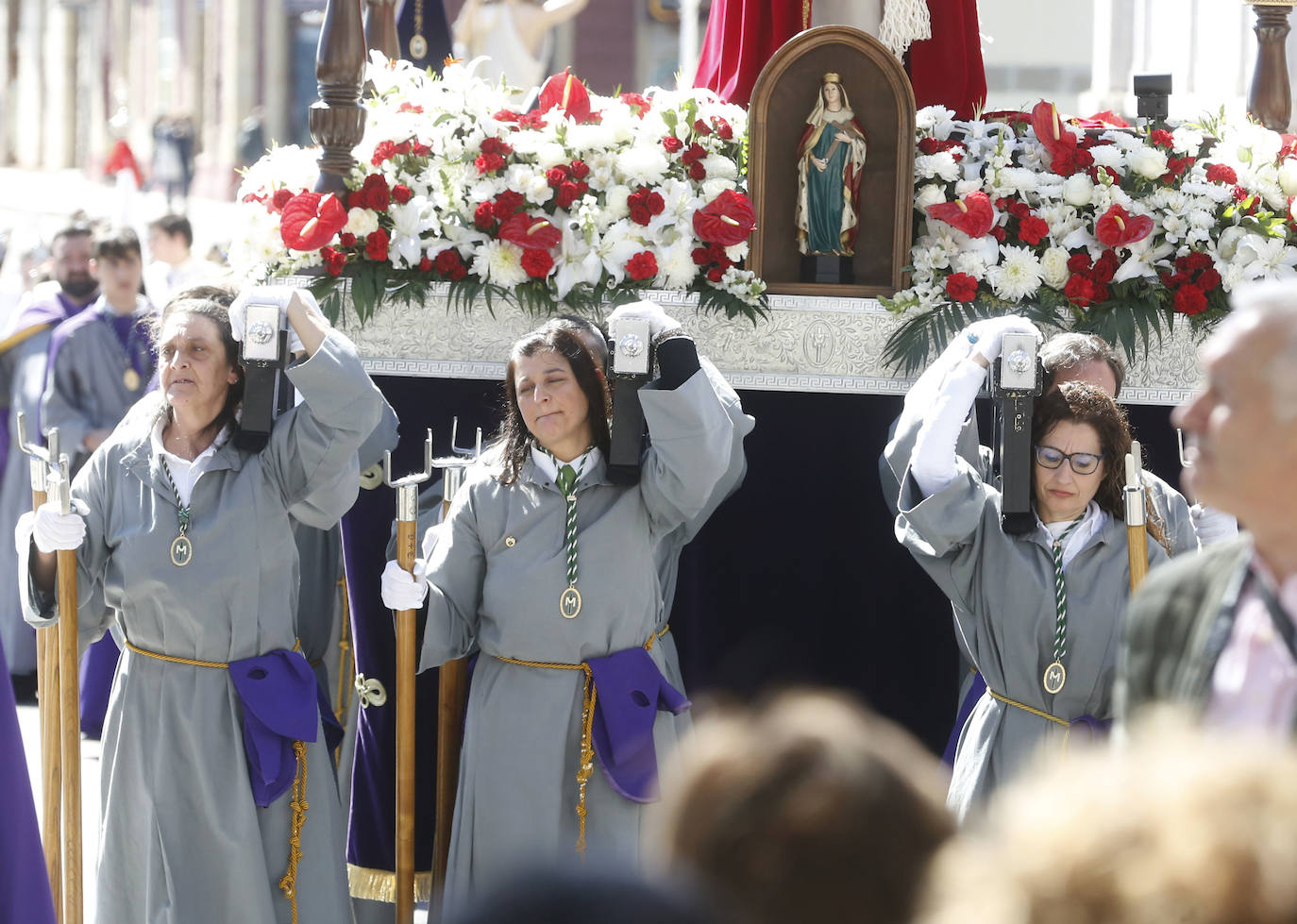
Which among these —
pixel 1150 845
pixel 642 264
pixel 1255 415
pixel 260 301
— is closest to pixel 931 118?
pixel 642 264

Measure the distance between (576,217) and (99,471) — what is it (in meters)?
1.30

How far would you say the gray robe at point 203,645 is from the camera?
3623mm

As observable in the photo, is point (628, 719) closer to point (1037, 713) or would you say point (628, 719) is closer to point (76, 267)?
point (1037, 713)

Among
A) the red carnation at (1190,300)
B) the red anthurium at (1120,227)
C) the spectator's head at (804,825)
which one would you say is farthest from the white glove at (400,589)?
the spectator's head at (804,825)

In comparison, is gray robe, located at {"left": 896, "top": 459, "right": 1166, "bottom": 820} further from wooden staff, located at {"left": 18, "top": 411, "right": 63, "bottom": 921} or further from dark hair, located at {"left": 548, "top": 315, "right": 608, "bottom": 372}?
wooden staff, located at {"left": 18, "top": 411, "right": 63, "bottom": 921}

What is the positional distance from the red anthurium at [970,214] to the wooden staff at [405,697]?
1.40 m

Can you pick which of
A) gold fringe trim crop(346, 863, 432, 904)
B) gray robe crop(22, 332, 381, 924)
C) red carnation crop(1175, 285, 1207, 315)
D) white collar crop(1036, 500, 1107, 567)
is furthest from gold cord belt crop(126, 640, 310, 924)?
red carnation crop(1175, 285, 1207, 315)

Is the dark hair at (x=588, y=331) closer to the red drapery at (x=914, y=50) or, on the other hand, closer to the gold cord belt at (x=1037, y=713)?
the gold cord belt at (x=1037, y=713)

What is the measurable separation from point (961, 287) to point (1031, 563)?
0.98 metres

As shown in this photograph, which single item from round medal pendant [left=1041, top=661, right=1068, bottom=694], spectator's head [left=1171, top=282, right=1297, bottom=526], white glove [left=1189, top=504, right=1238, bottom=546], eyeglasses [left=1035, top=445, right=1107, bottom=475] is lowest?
round medal pendant [left=1041, top=661, right=1068, bottom=694]

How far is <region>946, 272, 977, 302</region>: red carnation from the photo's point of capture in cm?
422

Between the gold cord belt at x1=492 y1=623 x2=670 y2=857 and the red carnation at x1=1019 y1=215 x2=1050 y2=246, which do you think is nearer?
the gold cord belt at x1=492 y1=623 x2=670 y2=857

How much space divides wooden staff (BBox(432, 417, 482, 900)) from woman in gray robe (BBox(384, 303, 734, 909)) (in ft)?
0.58

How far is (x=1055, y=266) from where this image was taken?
168 inches
